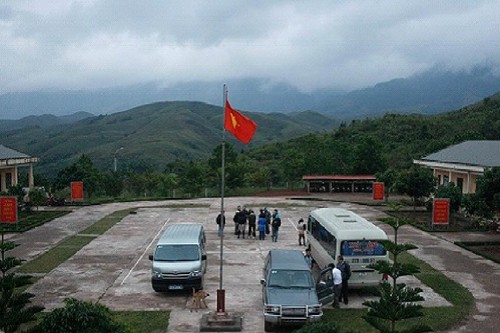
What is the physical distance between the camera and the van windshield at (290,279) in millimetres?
13750

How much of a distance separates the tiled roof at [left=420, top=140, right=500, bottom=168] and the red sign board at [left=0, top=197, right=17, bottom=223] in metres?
24.8

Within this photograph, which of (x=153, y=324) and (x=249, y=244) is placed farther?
(x=249, y=244)

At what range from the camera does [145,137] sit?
125 m

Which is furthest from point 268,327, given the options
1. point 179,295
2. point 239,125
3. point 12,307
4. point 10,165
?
point 10,165

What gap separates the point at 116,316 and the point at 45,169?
306 ft

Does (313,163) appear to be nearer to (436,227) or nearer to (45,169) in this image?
(436,227)

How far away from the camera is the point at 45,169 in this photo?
101 m

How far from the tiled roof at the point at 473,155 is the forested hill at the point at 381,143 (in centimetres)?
862

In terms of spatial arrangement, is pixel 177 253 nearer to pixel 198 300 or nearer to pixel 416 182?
pixel 198 300

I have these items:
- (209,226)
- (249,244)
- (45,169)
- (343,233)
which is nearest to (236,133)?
(343,233)

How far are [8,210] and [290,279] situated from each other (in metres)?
19.2

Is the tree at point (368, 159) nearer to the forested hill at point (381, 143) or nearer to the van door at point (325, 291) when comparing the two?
the forested hill at point (381, 143)

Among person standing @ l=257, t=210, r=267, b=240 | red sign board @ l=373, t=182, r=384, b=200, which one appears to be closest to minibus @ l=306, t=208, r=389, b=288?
person standing @ l=257, t=210, r=267, b=240

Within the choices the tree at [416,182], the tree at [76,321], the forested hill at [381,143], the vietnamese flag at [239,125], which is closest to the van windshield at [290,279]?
the vietnamese flag at [239,125]
